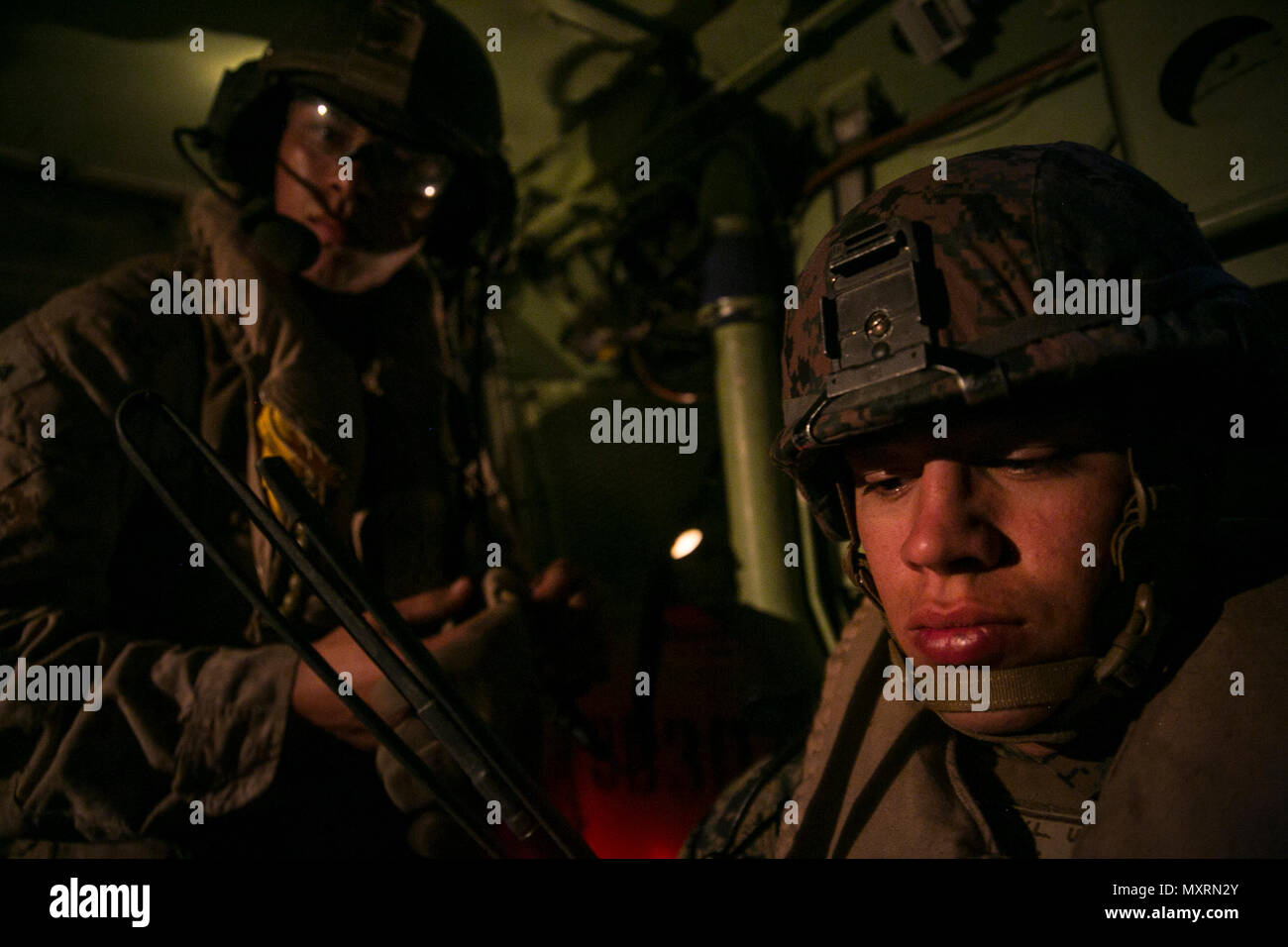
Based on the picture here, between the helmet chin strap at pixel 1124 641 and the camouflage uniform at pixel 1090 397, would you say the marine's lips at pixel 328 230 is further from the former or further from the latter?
the helmet chin strap at pixel 1124 641

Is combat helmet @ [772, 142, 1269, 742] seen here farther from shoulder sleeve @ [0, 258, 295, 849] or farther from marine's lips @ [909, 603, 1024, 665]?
shoulder sleeve @ [0, 258, 295, 849]

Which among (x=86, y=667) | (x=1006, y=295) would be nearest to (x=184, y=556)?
(x=86, y=667)

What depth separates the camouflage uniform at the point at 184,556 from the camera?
1163 millimetres

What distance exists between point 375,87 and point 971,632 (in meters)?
1.82

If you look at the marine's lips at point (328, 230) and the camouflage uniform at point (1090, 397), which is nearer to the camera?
the camouflage uniform at point (1090, 397)

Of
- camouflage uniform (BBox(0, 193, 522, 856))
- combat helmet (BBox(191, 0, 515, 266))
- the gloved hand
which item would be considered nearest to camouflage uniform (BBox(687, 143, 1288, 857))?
the gloved hand

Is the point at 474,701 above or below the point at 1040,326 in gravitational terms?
below

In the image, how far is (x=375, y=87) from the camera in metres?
1.58

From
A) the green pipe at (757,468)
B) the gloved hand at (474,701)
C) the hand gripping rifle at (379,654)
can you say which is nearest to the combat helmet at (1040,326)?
the hand gripping rifle at (379,654)

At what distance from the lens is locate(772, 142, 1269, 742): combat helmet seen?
82cm

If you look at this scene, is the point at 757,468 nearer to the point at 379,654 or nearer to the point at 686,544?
the point at 686,544

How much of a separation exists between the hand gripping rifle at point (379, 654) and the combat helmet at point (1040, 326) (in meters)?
0.68

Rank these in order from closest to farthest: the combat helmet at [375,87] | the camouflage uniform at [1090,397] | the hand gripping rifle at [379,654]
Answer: the camouflage uniform at [1090,397] → the hand gripping rifle at [379,654] → the combat helmet at [375,87]
